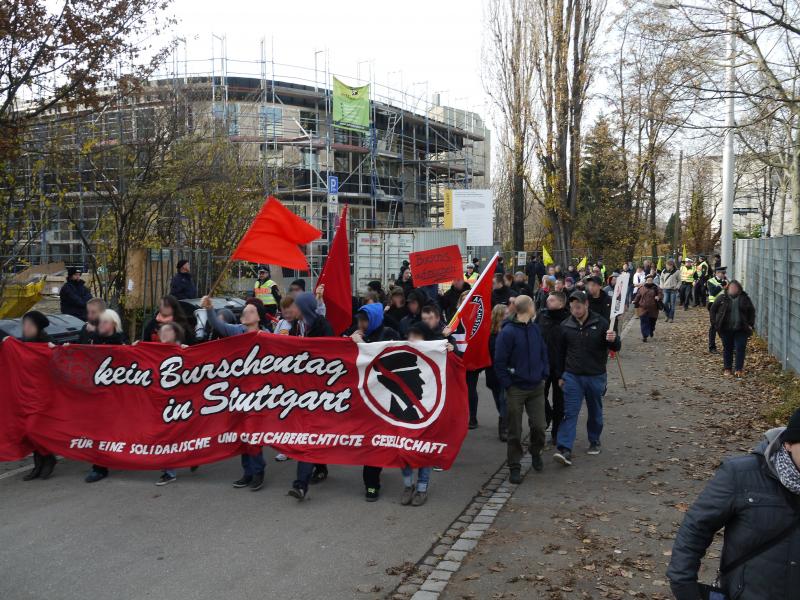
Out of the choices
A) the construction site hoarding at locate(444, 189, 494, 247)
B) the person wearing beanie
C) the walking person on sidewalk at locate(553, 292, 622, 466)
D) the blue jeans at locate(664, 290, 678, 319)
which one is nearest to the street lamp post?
the blue jeans at locate(664, 290, 678, 319)

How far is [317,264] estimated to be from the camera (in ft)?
117

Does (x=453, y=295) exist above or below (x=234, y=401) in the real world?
above

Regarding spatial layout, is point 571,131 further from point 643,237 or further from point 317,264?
point 643,237

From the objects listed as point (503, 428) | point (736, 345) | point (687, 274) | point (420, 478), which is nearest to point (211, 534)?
point (420, 478)

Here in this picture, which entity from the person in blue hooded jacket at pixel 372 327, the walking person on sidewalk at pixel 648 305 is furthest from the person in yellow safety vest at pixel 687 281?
the person in blue hooded jacket at pixel 372 327

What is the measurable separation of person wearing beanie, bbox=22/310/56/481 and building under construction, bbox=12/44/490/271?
32.4 ft

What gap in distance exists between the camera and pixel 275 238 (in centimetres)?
917

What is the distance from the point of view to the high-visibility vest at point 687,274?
1176 inches

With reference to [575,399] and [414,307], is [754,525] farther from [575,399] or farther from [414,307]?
[414,307]

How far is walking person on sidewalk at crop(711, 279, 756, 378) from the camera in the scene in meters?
13.9

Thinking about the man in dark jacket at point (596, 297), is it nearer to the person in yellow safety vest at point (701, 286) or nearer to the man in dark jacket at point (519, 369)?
the man in dark jacket at point (519, 369)

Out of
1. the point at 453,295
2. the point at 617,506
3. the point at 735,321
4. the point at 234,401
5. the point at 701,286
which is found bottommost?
the point at 617,506

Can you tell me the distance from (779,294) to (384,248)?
588 inches

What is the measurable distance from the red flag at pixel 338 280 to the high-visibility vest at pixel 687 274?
75.7 ft
